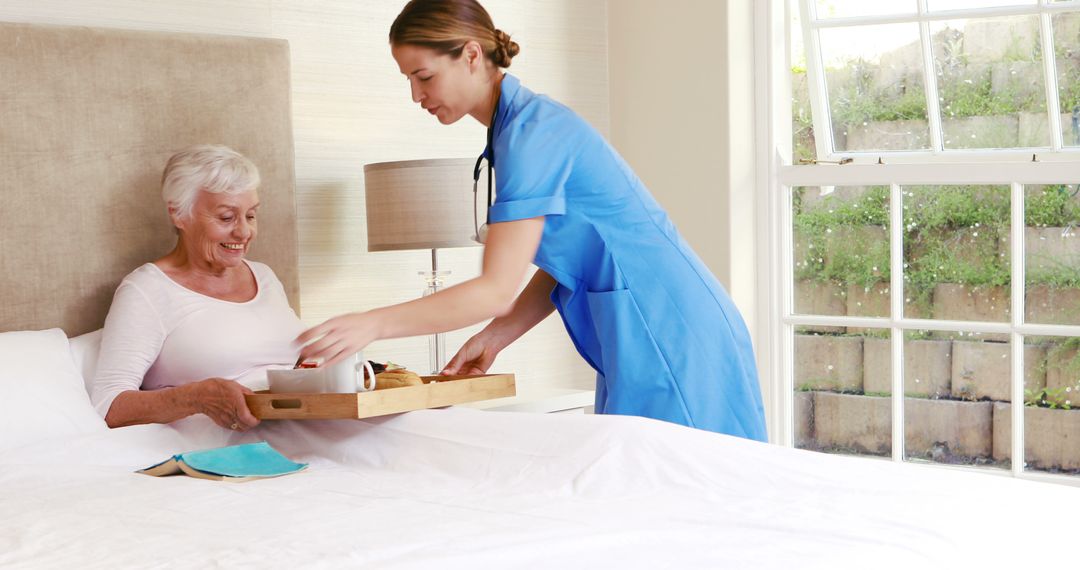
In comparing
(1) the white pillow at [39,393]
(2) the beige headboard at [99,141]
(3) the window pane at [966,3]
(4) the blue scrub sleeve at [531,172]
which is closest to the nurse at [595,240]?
(4) the blue scrub sleeve at [531,172]

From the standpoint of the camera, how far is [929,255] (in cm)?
370

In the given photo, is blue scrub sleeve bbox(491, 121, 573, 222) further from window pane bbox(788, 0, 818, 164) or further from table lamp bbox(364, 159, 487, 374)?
Answer: window pane bbox(788, 0, 818, 164)

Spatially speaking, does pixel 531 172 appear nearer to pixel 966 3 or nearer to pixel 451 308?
pixel 451 308

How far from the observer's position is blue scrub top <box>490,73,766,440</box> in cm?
204

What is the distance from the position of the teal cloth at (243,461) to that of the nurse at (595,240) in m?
0.49

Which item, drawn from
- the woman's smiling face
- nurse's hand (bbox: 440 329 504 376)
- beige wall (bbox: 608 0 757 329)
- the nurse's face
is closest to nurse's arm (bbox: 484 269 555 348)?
nurse's hand (bbox: 440 329 504 376)

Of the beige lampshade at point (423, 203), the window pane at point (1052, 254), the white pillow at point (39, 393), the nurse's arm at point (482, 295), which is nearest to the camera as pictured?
the nurse's arm at point (482, 295)

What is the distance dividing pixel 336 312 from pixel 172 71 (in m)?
0.87

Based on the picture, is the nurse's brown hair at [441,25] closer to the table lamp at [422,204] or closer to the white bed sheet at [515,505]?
the white bed sheet at [515,505]

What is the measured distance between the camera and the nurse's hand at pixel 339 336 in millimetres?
1688

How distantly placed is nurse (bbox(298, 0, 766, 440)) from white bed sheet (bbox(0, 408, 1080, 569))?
25cm

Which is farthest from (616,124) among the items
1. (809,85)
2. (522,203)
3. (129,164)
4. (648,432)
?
(648,432)

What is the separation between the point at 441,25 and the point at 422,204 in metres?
1.09

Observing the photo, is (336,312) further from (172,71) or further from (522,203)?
(522,203)
